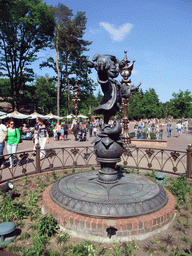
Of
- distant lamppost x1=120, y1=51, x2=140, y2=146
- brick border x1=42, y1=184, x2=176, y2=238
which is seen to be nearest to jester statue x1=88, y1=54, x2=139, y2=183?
brick border x1=42, y1=184, x2=176, y2=238

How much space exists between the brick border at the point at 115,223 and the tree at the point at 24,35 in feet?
82.7

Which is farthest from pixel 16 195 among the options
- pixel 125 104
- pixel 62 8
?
pixel 62 8

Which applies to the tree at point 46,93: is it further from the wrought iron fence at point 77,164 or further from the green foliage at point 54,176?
the green foliage at point 54,176

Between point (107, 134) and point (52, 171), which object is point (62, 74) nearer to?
point (52, 171)

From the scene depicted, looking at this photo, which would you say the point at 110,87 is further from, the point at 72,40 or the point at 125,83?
the point at 72,40

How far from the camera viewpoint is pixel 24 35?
25297 mm

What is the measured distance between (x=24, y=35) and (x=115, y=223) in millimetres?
28020

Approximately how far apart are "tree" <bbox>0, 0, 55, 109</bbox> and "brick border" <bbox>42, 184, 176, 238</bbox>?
992 inches

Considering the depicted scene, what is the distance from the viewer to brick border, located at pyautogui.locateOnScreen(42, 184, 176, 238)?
329cm

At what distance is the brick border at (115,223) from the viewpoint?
3.29m

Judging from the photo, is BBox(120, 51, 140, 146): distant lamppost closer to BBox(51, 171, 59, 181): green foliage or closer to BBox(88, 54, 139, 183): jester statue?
BBox(51, 171, 59, 181): green foliage

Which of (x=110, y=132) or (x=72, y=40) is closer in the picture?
(x=110, y=132)

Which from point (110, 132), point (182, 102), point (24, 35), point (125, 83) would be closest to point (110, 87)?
point (110, 132)

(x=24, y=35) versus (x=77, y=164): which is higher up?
(x=24, y=35)
